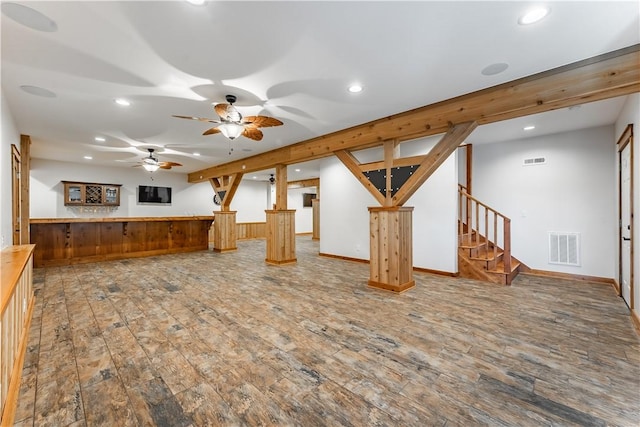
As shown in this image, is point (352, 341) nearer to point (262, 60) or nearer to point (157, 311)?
point (157, 311)

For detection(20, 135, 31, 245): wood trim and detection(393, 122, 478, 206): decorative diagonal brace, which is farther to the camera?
detection(20, 135, 31, 245): wood trim

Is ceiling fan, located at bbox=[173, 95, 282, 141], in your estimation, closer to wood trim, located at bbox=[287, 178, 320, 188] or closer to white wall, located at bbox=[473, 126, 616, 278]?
white wall, located at bbox=[473, 126, 616, 278]

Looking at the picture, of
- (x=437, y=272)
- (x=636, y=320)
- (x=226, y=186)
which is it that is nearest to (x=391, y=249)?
(x=437, y=272)

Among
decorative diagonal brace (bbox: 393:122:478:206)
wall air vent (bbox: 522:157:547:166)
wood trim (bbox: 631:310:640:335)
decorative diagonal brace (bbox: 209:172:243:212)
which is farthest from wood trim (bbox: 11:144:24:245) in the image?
wall air vent (bbox: 522:157:547:166)

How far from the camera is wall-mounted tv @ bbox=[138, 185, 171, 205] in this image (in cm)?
925

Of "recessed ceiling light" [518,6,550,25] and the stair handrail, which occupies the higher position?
"recessed ceiling light" [518,6,550,25]

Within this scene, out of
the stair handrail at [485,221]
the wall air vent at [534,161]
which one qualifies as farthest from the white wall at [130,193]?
the wall air vent at [534,161]

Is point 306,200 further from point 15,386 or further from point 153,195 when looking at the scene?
point 15,386

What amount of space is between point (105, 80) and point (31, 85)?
0.96 meters

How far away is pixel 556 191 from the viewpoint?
16.9 feet

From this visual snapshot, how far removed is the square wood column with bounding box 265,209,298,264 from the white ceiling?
270 cm

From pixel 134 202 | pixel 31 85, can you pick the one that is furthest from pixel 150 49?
pixel 134 202

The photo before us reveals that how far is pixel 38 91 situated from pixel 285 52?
3175mm

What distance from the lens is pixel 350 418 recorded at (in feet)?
5.37
